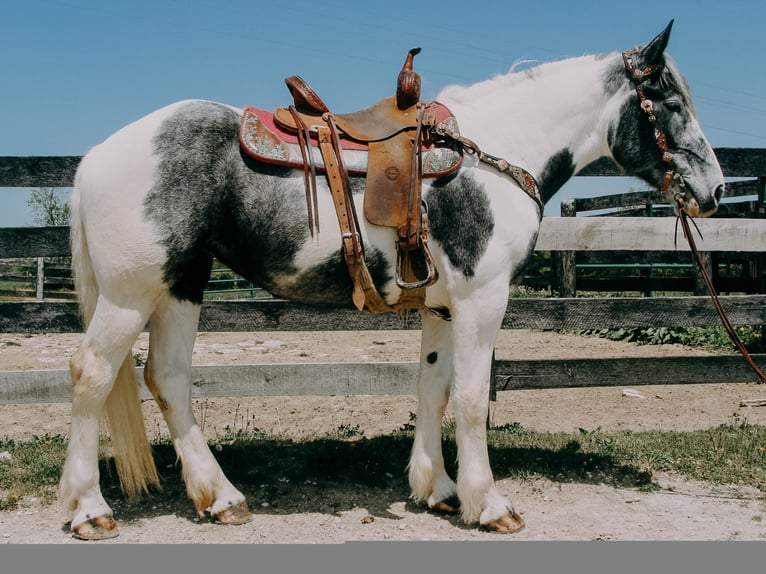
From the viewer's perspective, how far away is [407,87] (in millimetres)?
3541

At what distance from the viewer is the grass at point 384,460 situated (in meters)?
4.02

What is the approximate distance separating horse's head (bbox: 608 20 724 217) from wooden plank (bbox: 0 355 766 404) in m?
1.79

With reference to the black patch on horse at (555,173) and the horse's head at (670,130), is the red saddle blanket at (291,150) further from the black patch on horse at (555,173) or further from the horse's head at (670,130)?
the horse's head at (670,130)

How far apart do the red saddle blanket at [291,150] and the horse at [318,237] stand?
58mm

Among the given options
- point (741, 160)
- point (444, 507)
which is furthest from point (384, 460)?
point (741, 160)

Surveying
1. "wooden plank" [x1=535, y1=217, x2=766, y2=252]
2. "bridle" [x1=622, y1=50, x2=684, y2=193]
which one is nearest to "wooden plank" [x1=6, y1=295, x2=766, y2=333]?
"wooden plank" [x1=535, y1=217, x2=766, y2=252]

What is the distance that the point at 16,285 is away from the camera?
22.9m

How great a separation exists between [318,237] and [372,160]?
48 cm

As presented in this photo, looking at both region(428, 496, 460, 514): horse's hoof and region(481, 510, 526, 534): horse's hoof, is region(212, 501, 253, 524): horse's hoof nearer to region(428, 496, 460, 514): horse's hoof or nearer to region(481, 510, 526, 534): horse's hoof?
region(428, 496, 460, 514): horse's hoof

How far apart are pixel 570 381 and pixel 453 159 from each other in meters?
2.44

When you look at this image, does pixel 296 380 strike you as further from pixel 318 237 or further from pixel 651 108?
pixel 651 108

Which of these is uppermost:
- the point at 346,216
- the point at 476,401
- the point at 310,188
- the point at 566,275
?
the point at 310,188

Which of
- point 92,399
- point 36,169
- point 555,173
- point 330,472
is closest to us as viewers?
point 92,399

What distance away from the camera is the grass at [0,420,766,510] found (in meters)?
4.02
